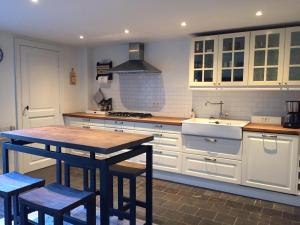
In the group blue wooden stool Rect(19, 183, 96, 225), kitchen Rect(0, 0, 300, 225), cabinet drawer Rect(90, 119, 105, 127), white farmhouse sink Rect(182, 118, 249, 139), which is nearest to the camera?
blue wooden stool Rect(19, 183, 96, 225)

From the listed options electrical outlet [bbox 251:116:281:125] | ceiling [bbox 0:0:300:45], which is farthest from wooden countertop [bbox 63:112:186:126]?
ceiling [bbox 0:0:300:45]

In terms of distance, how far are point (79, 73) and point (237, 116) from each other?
314 centimetres

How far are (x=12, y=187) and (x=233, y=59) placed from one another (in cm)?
297

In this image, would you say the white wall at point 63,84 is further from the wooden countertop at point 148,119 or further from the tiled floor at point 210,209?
the tiled floor at point 210,209

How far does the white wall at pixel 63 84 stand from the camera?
3.74 m

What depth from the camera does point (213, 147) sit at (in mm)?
3361

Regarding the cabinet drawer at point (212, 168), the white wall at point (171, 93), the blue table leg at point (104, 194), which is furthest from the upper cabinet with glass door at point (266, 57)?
the blue table leg at point (104, 194)

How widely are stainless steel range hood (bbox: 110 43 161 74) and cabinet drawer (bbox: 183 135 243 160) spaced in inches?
51.8

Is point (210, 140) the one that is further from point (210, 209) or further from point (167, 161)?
point (210, 209)

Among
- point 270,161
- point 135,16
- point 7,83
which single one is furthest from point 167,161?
point 7,83

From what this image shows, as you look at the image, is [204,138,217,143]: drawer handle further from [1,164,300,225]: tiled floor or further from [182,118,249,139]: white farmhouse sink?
[1,164,300,225]: tiled floor

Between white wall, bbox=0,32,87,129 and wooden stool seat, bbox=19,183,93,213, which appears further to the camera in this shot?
white wall, bbox=0,32,87,129

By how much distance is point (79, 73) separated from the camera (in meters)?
5.03

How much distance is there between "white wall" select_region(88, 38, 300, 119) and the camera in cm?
362
